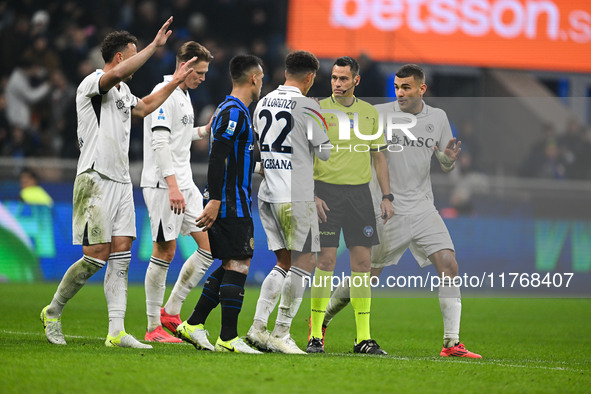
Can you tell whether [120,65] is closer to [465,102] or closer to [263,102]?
[263,102]

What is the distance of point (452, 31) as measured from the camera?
20.1 m

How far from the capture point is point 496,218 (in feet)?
50.3

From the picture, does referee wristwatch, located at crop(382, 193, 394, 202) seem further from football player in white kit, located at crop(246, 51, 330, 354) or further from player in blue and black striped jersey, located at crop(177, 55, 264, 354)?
player in blue and black striped jersey, located at crop(177, 55, 264, 354)

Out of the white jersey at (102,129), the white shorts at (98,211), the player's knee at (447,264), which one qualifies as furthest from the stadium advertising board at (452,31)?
the white shorts at (98,211)

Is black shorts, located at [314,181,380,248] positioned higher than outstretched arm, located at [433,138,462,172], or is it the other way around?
outstretched arm, located at [433,138,462,172]

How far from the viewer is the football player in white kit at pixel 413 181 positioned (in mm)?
7684

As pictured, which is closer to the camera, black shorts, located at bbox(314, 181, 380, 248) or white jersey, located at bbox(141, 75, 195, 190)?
black shorts, located at bbox(314, 181, 380, 248)

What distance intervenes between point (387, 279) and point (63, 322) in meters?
5.72

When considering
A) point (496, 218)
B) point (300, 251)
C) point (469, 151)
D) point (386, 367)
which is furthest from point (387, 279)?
point (386, 367)

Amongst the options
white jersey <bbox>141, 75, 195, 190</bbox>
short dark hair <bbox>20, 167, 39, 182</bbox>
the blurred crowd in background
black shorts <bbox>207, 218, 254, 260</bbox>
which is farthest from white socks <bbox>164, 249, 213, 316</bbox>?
the blurred crowd in background

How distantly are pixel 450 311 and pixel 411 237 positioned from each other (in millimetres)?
739

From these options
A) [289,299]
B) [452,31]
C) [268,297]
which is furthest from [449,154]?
[452,31]

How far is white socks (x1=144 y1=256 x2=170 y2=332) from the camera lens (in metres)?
7.93

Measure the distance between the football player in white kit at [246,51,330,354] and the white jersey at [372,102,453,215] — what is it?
102 cm
